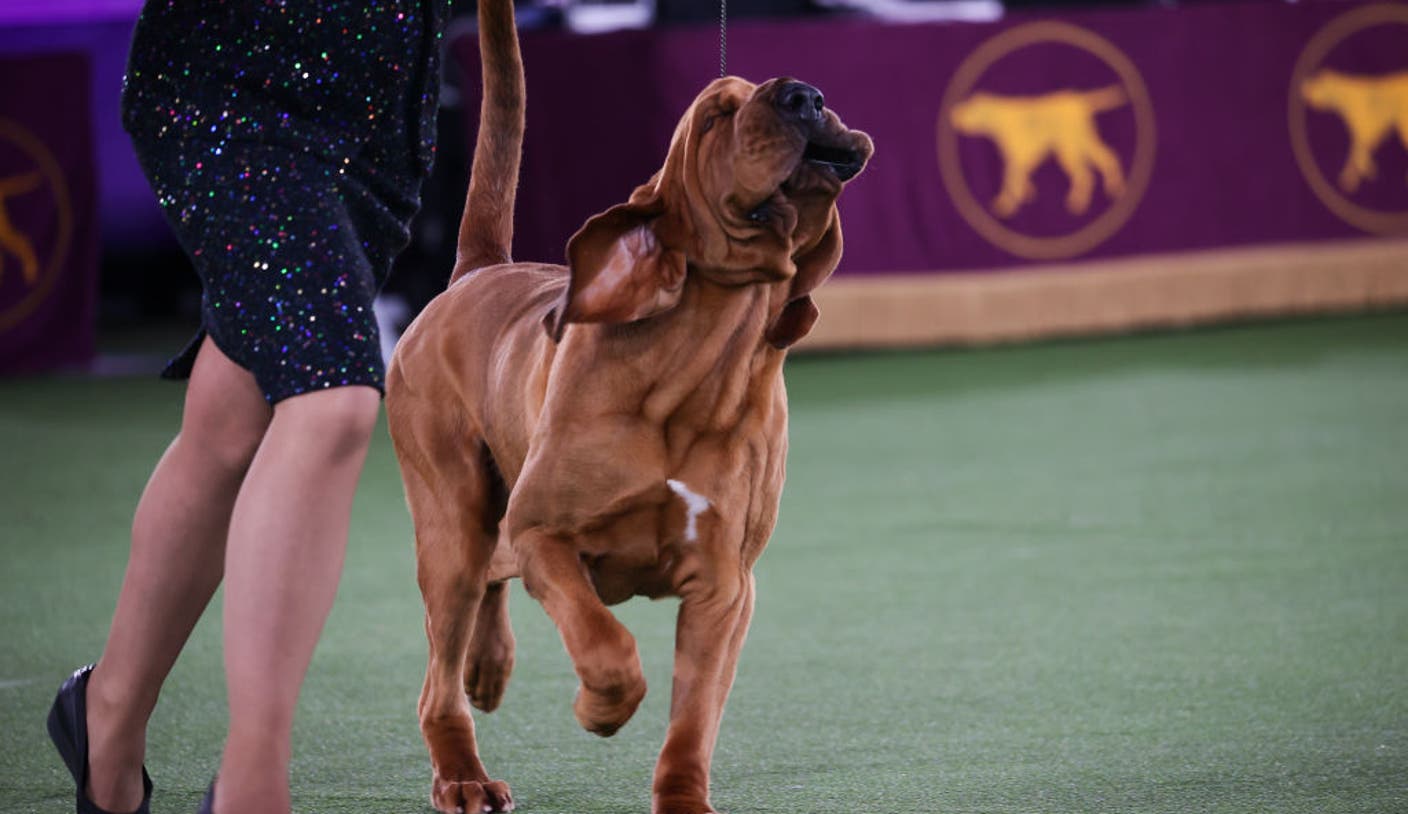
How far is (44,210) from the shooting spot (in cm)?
874

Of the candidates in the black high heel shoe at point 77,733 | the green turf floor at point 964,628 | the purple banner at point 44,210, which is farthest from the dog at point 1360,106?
the black high heel shoe at point 77,733

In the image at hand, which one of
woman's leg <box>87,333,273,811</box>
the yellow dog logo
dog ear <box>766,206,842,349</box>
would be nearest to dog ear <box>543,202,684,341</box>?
dog ear <box>766,206,842,349</box>

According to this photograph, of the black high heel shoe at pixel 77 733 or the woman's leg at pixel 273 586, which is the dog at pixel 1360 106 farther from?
the woman's leg at pixel 273 586

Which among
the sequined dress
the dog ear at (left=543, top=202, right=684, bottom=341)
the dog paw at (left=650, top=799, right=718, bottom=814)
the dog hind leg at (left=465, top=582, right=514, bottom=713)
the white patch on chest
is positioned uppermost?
the sequined dress

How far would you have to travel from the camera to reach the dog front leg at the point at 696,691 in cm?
263

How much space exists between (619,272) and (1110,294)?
6.97m

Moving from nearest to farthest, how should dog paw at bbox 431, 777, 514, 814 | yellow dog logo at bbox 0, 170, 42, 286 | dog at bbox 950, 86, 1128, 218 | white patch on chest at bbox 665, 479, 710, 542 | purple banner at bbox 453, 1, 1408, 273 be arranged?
white patch on chest at bbox 665, 479, 710, 542
dog paw at bbox 431, 777, 514, 814
purple banner at bbox 453, 1, 1408, 273
yellow dog logo at bbox 0, 170, 42, 286
dog at bbox 950, 86, 1128, 218

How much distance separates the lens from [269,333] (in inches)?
89.7

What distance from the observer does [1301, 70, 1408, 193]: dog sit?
938 cm

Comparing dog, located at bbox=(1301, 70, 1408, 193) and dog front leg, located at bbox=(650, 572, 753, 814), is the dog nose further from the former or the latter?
dog, located at bbox=(1301, 70, 1408, 193)

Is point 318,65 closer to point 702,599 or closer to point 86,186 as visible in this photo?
point 702,599

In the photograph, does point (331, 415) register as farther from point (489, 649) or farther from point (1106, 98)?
point (1106, 98)

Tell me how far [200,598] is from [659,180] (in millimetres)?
783

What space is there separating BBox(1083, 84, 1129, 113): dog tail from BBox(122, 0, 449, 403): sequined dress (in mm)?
6869
